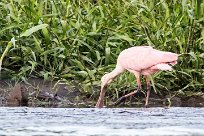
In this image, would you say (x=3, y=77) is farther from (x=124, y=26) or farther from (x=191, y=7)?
(x=191, y=7)

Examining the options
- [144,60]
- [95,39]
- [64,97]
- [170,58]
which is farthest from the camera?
[95,39]

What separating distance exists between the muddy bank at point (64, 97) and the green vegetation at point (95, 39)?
9 cm

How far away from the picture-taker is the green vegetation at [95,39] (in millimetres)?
8109

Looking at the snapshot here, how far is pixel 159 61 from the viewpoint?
698 cm

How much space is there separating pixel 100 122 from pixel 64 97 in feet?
9.65

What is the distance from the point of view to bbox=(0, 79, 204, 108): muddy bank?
7.67 m

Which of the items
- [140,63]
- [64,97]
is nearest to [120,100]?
[140,63]

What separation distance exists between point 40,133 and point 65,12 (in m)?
4.51

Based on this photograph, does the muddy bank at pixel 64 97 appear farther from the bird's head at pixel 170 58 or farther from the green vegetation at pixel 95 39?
the bird's head at pixel 170 58

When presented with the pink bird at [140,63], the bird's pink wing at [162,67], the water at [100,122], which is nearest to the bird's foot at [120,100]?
the pink bird at [140,63]

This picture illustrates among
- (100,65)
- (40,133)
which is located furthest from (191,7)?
(40,133)

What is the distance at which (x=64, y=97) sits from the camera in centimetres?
797

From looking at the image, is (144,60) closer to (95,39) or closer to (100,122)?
(95,39)

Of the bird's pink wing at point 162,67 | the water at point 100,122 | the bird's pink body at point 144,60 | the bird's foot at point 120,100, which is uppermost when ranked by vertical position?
the bird's pink body at point 144,60
